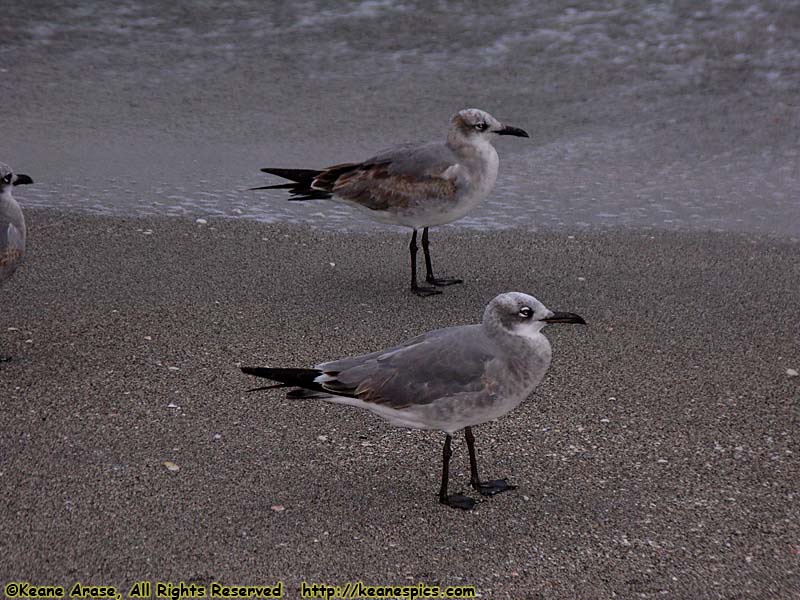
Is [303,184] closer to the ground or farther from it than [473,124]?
closer to the ground

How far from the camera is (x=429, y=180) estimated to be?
234 inches

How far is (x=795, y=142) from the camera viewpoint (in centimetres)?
830

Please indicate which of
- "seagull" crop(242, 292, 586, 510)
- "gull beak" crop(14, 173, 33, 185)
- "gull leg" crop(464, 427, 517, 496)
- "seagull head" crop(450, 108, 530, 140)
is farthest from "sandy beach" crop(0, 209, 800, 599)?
"seagull head" crop(450, 108, 530, 140)

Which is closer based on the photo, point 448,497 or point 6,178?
point 448,497

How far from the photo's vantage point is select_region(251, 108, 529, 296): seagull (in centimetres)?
594

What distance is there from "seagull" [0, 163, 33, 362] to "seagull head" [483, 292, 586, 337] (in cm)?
235

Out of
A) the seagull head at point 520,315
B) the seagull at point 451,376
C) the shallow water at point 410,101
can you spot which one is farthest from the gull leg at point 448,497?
the shallow water at point 410,101

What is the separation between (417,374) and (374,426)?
731 millimetres

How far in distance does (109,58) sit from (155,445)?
6.36 metres

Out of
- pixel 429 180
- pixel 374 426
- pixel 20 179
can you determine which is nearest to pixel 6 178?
pixel 20 179

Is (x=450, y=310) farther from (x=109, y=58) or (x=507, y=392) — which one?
(x=109, y=58)

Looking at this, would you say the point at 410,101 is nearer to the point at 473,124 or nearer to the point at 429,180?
the point at 473,124

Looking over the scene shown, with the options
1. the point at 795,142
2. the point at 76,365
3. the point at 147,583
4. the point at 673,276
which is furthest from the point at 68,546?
the point at 795,142

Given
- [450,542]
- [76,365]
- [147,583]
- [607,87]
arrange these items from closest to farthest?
[147,583] < [450,542] < [76,365] < [607,87]
